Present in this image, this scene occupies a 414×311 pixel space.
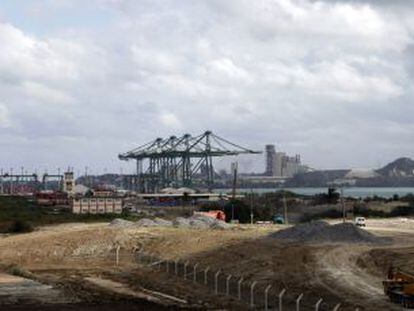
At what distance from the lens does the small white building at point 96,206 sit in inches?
5123

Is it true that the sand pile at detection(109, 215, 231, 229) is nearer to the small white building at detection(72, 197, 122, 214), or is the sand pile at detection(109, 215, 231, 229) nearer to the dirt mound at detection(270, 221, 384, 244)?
the dirt mound at detection(270, 221, 384, 244)

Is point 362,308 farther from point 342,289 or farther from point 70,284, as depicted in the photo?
point 70,284

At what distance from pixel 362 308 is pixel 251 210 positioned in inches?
3595

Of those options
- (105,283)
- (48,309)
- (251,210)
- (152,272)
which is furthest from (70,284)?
(251,210)

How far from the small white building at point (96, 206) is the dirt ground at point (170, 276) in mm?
55829

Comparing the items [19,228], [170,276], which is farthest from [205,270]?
[19,228]

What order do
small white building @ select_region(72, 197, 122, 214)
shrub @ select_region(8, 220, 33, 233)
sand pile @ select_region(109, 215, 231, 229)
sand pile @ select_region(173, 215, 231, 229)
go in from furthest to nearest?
1. small white building @ select_region(72, 197, 122, 214)
2. shrub @ select_region(8, 220, 33, 233)
3. sand pile @ select_region(173, 215, 231, 229)
4. sand pile @ select_region(109, 215, 231, 229)

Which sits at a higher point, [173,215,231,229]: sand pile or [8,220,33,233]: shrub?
[173,215,231,229]: sand pile

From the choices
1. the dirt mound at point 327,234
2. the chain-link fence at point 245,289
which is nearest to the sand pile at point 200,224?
the dirt mound at point 327,234

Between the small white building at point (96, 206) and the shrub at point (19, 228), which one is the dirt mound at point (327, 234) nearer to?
the shrub at point (19, 228)

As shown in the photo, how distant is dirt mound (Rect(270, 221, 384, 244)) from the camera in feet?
203

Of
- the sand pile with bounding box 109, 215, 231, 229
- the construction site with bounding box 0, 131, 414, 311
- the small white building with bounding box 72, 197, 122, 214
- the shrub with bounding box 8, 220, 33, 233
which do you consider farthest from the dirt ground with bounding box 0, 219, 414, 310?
the small white building with bounding box 72, 197, 122, 214

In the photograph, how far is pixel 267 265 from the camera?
50281 mm

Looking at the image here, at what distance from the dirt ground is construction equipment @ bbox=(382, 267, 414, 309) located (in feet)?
1.46
